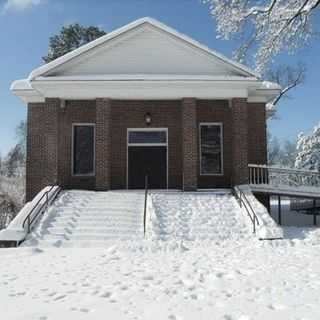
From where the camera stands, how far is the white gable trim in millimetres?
15125

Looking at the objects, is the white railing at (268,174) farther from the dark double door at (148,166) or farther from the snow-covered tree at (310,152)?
the snow-covered tree at (310,152)

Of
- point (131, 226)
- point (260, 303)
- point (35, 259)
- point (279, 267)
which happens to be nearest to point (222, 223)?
point (131, 226)

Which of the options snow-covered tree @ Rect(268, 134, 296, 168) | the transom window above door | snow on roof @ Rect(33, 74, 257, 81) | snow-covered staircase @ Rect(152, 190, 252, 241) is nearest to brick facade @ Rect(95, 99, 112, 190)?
snow on roof @ Rect(33, 74, 257, 81)

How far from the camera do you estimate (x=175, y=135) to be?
16.2 meters

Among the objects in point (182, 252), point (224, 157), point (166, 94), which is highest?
point (166, 94)

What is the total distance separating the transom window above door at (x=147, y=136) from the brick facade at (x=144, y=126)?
230mm

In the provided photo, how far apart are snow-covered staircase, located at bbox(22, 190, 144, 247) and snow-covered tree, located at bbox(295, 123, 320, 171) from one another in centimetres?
2434

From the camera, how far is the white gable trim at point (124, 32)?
49.6ft

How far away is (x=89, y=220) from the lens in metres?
11.7

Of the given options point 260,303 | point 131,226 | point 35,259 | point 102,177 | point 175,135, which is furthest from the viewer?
point 175,135

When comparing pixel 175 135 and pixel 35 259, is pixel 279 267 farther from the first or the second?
pixel 175 135

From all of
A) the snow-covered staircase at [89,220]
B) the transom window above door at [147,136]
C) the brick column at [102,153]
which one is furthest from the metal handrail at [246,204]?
the brick column at [102,153]

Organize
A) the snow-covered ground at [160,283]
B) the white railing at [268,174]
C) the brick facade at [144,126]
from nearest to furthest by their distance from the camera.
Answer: the snow-covered ground at [160,283]
the brick facade at [144,126]
the white railing at [268,174]

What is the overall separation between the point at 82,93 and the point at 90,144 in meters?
2.21
